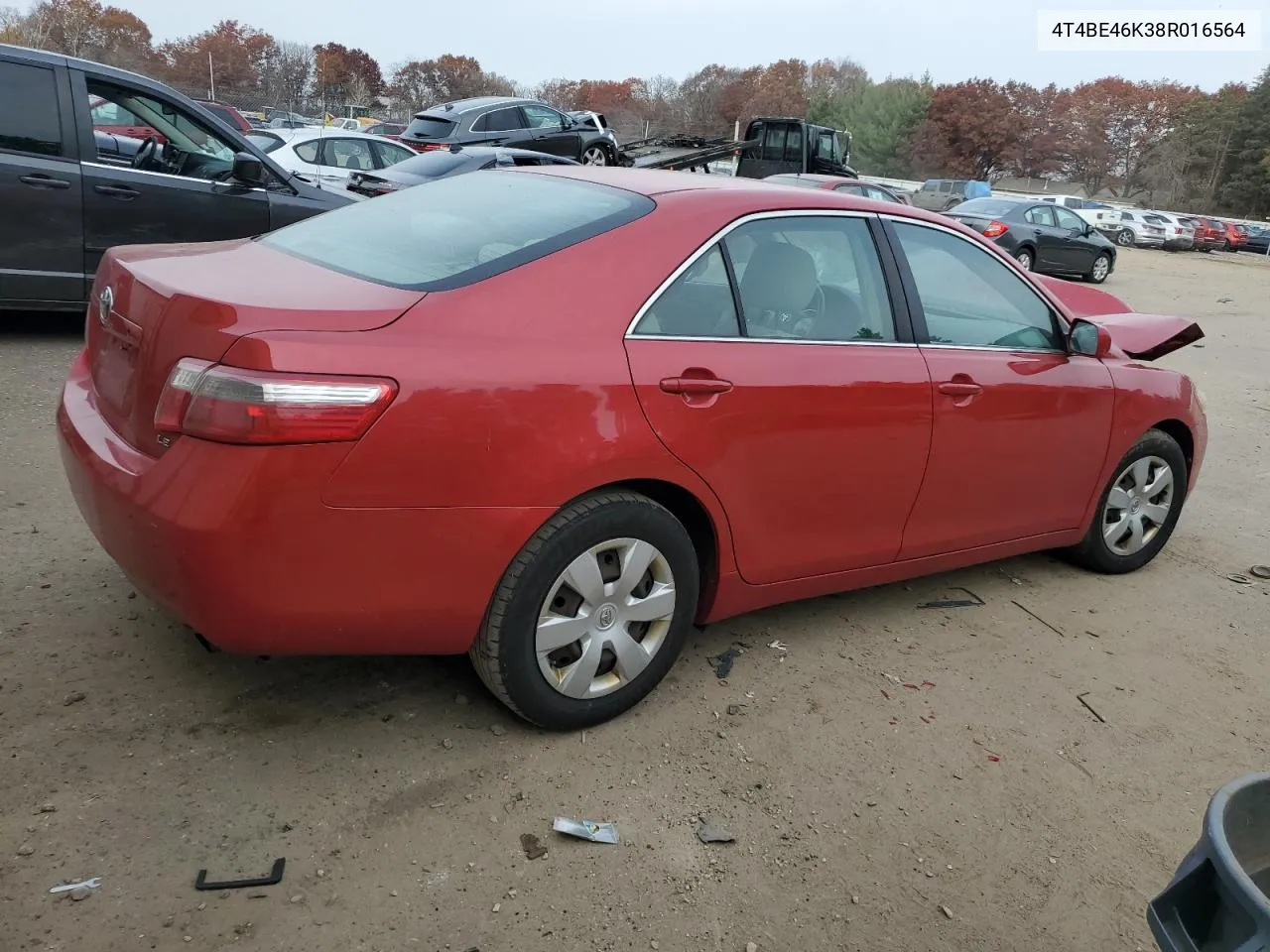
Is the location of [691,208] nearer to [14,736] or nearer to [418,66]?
[14,736]

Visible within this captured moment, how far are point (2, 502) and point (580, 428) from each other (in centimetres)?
287

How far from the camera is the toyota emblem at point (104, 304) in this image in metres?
2.88

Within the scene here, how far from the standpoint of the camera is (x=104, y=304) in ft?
9.58

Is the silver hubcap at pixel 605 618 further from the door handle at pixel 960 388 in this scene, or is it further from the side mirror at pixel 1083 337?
the side mirror at pixel 1083 337

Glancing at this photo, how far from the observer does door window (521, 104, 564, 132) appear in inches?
741

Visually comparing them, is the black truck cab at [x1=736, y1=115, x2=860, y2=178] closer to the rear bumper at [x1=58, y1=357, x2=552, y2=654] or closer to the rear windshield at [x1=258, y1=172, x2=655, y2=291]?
the rear windshield at [x1=258, y1=172, x2=655, y2=291]

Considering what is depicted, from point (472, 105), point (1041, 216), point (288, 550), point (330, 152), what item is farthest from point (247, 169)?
point (1041, 216)

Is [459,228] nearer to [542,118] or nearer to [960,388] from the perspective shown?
[960,388]

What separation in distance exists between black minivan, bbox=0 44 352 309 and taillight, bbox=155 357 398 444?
4880 millimetres

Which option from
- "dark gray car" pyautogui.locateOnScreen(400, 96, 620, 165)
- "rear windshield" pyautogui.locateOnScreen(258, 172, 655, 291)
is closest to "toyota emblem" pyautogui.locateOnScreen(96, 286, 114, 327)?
"rear windshield" pyautogui.locateOnScreen(258, 172, 655, 291)

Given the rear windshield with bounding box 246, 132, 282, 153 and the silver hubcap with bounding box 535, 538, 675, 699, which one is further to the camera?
the rear windshield with bounding box 246, 132, 282, 153

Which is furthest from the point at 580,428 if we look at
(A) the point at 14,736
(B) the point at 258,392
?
(A) the point at 14,736

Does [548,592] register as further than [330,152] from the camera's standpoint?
No

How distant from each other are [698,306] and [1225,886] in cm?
202
